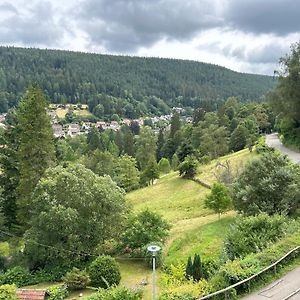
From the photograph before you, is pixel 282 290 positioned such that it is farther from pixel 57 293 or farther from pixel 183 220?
pixel 183 220

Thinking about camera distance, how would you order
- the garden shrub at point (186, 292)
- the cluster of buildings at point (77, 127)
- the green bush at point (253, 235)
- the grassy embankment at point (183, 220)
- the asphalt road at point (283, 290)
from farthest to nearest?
the cluster of buildings at point (77, 127) → the grassy embankment at point (183, 220) → the green bush at point (253, 235) → the asphalt road at point (283, 290) → the garden shrub at point (186, 292)

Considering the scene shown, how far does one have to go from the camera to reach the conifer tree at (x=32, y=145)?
33.8 m

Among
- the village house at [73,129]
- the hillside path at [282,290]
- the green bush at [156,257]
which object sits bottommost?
the green bush at [156,257]

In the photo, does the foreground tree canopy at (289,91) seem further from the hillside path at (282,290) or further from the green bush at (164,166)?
the hillside path at (282,290)

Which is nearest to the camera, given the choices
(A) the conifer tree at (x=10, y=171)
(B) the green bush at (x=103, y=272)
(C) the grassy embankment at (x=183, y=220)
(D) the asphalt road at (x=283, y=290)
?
(D) the asphalt road at (x=283, y=290)

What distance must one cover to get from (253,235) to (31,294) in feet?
37.9

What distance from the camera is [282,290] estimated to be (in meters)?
16.6

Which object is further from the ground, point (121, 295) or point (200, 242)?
point (121, 295)

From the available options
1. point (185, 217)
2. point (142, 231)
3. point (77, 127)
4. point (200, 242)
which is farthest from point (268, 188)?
point (77, 127)

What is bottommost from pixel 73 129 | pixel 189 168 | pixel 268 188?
pixel 189 168

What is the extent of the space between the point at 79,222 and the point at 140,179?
3197cm

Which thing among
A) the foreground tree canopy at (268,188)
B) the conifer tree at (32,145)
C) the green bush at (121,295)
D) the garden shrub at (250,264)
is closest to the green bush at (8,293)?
the green bush at (121,295)

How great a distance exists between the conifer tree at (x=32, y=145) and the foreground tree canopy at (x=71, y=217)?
4.77 meters

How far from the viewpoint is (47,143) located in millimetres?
34844
